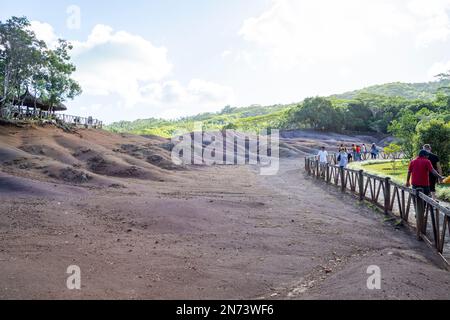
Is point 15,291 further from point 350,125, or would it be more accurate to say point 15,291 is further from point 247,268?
point 350,125

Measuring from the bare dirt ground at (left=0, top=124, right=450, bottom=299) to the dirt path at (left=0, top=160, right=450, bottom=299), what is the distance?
0.02 m

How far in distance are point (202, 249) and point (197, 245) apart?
0.33m

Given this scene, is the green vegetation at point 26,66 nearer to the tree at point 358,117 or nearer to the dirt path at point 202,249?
the dirt path at point 202,249

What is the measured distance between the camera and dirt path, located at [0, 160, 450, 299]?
20.2ft

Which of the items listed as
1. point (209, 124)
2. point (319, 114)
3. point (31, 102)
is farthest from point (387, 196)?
point (209, 124)

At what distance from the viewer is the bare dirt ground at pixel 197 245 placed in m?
6.17

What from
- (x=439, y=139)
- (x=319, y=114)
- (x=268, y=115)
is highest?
(x=268, y=115)

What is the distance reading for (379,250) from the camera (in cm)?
855

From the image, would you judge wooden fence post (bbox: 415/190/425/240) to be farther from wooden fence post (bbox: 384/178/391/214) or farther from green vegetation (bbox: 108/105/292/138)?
green vegetation (bbox: 108/105/292/138)

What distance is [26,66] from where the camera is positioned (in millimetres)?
29406

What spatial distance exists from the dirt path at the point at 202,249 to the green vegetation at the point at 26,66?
1796cm

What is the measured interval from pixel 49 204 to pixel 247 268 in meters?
7.83

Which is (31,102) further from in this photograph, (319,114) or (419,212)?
(319,114)

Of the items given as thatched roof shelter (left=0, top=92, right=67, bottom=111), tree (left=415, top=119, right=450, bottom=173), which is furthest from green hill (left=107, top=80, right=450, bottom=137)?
tree (left=415, top=119, right=450, bottom=173)
